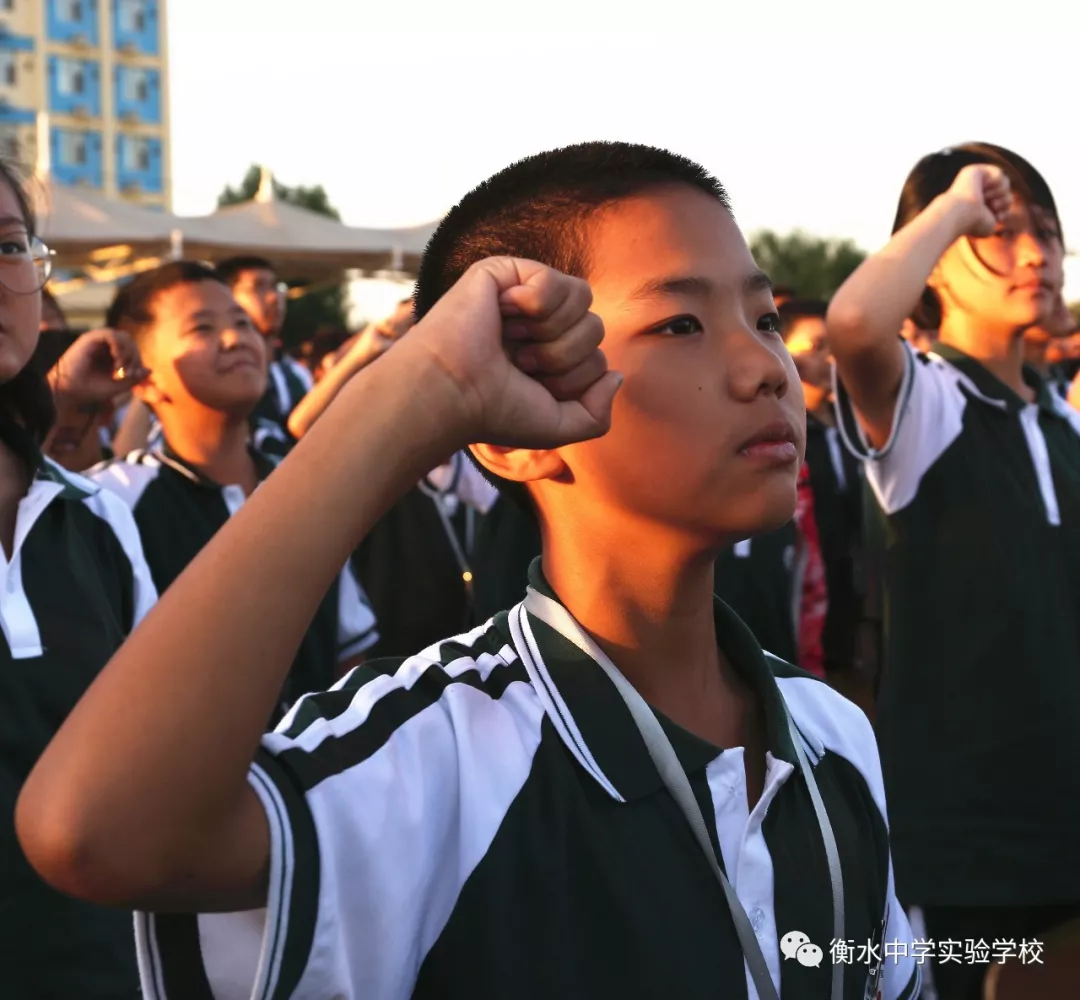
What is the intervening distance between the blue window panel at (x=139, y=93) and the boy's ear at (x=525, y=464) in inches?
2473

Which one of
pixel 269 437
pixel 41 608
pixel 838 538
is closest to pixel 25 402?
pixel 41 608

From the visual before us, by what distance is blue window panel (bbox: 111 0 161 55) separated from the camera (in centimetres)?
6019

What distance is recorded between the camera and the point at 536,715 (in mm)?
1645

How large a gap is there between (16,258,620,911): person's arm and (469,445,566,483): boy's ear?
15.3 inches

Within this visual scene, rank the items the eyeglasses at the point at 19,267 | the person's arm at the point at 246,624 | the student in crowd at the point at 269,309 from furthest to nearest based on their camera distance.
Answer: the student in crowd at the point at 269,309 < the eyeglasses at the point at 19,267 < the person's arm at the point at 246,624

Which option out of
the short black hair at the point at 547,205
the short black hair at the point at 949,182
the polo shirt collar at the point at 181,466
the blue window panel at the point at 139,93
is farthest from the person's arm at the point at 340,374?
the blue window panel at the point at 139,93

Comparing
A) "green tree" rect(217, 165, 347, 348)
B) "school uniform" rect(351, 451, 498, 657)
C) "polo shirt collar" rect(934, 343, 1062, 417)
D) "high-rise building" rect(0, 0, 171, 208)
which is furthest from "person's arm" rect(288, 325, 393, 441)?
"high-rise building" rect(0, 0, 171, 208)

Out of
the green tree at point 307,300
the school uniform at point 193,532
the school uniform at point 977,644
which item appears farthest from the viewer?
the green tree at point 307,300

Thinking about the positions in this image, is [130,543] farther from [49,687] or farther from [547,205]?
[547,205]

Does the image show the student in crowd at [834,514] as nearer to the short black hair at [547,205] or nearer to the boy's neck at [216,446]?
the boy's neck at [216,446]

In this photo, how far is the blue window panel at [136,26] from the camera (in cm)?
6019

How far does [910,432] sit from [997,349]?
467mm

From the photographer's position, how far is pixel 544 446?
1.44 meters

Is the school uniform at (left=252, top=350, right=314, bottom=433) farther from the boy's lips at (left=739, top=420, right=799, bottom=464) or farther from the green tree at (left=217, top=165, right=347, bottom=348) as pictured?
the green tree at (left=217, top=165, right=347, bottom=348)
